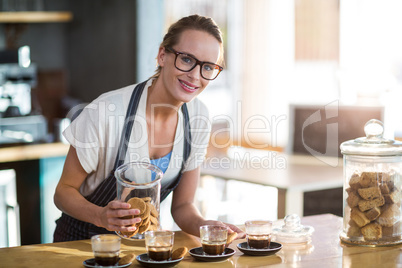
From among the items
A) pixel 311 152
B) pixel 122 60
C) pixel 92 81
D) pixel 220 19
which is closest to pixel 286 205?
pixel 311 152

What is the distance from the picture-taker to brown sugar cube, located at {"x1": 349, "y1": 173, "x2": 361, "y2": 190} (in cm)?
170

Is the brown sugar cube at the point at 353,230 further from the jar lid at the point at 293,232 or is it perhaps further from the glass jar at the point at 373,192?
the jar lid at the point at 293,232

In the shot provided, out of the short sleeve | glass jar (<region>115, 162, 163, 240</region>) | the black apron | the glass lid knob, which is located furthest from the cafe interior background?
the glass lid knob

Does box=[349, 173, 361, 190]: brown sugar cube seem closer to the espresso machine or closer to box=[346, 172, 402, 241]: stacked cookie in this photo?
box=[346, 172, 402, 241]: stacked cookie

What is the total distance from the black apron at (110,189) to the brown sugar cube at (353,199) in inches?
21.8

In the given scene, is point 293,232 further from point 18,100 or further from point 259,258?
point 18,100

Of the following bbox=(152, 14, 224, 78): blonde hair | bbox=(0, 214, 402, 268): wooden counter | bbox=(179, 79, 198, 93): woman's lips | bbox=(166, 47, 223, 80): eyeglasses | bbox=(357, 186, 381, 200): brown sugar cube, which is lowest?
bbox=(0, 214, 402, 268): wooden counter

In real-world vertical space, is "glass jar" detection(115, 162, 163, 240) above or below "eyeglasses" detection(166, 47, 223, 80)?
below

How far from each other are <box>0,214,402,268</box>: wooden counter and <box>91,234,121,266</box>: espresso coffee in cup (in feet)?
0.30

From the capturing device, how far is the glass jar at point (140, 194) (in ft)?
5.06

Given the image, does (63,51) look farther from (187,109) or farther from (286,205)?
(187,109)

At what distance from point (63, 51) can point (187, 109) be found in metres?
4.82

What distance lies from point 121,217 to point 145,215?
63mm

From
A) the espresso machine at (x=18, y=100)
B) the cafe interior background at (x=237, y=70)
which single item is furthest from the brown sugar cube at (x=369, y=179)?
the espresso machine at (x=18, y=100)
